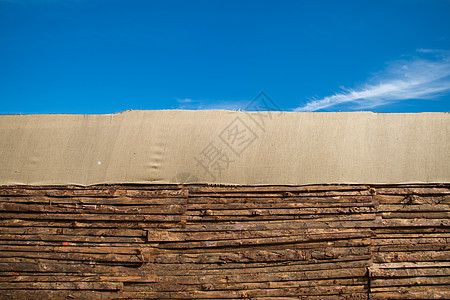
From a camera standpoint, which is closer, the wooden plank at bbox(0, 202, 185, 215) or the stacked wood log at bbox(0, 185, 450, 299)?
the stacked wood log at bbox(0, 185, 450, 299)

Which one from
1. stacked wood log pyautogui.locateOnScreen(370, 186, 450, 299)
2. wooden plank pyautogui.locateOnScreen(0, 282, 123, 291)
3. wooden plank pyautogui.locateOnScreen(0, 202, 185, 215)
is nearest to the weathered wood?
wooden plank pyautogui.locateOnScreen(0, 202, 185, 215)

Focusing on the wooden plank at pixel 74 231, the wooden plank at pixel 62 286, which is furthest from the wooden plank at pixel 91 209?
the wooden plank at pixel 62 286

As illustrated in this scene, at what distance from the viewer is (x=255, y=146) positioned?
4.73 m

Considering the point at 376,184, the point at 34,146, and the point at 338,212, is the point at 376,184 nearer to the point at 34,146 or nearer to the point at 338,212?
A: the point at 338,212

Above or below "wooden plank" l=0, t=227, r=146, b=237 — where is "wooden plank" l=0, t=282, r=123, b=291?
below

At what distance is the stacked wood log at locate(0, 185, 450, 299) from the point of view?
4.29 m

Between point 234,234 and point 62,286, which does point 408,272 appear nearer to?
point 234,234

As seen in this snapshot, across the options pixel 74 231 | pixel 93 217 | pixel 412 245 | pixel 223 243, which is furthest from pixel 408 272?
pixel 74 231

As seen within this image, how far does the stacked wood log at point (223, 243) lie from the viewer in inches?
169

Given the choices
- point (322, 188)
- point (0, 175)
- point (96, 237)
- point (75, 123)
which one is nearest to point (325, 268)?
point (322, 188)

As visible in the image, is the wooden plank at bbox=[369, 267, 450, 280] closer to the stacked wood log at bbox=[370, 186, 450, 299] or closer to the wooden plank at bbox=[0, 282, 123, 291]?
the stacked wood log at bbox=[370, 186, 450, 299]

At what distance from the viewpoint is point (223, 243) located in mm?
4332

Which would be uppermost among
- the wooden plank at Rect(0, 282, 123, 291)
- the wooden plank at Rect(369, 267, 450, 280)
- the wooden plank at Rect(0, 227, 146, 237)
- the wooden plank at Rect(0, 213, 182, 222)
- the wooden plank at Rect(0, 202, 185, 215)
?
the wooden plank at Rect(0, 202, 185, 215)

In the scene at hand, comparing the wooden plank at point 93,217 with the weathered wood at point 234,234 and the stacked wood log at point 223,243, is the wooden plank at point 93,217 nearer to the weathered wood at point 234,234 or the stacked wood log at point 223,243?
the stacked wood log at point 223,243
